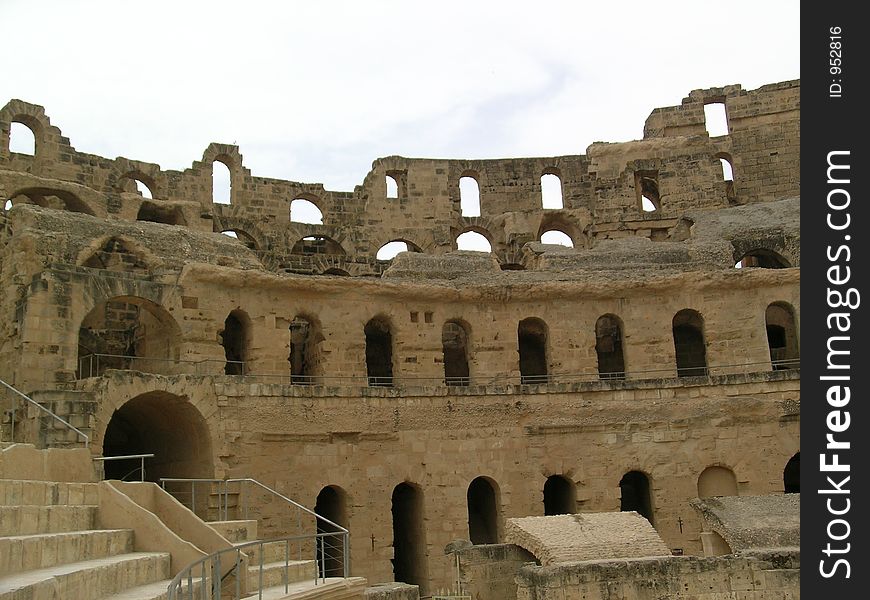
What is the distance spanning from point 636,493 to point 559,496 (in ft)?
8.90

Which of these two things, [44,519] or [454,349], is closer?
[44,519]

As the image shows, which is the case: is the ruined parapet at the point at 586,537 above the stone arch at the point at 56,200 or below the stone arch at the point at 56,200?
below

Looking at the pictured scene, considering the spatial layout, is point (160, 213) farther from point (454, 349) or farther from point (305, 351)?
point (454, 349)

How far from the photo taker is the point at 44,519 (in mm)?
10703

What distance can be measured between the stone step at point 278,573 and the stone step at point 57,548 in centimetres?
191

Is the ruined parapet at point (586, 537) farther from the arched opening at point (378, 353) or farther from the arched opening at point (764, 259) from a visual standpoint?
the arched opening at point (764, 259)

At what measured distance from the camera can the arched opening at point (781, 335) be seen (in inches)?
1056

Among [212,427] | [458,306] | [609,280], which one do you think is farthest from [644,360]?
[212,427]

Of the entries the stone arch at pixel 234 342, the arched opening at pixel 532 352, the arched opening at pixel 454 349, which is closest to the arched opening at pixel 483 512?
the arched opening at pixel 454 349

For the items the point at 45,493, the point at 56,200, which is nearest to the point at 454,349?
the point at 56,200

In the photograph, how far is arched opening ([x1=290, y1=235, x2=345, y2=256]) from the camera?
110 ft

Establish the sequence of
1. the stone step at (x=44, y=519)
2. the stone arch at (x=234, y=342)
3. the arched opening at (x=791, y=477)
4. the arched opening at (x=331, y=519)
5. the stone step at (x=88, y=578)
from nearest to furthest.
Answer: the stone step at (x=88, y=578) < the stone step at (x=44, y=519) < the arched opening at (x=331, y=519) < the stone arch at (x=234, y=342) < the arched opening at (x=791, y=477)

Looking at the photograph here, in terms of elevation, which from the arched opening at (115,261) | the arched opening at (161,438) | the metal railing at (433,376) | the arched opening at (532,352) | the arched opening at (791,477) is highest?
the arched opening at (115,261)
